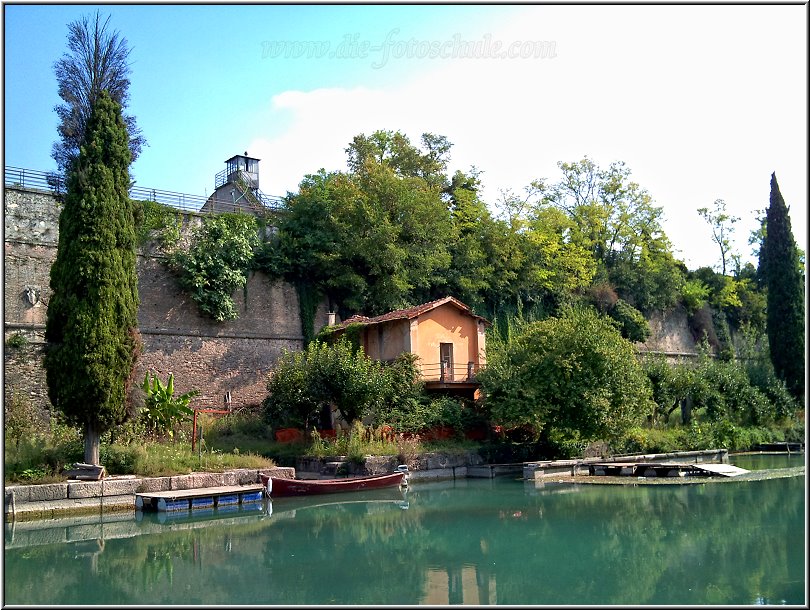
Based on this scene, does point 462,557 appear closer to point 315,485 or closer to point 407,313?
point 315,485

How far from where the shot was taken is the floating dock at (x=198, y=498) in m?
16.3

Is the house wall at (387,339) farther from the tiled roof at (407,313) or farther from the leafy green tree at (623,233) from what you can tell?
the leafy green tree at (623,233)

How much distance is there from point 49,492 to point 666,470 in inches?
657

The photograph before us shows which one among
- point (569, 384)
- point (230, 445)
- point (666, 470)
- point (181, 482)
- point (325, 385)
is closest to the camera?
point (181, 482)

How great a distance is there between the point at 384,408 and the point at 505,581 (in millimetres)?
14334

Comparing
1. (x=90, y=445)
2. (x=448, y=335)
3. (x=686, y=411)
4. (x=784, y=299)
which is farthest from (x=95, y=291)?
(x=784, y=299)

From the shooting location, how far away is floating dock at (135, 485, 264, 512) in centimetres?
1628

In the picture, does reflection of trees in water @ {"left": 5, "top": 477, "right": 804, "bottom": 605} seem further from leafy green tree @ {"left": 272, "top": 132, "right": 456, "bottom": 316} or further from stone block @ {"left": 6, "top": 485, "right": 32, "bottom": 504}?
leafy green tree @ {"left": 272, "top": 132, "right": 456, "bottom": 316}

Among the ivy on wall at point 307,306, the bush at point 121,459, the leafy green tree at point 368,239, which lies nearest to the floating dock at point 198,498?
the bush at point 121,459

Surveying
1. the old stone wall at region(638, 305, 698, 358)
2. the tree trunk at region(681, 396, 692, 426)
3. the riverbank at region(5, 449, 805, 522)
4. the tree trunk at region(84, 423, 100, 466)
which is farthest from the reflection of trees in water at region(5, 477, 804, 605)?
the old stone wall at region(638, 305, 698, 358)

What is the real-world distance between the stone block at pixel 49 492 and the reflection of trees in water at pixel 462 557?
3161 millimetres

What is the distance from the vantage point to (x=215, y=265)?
89.4 feet

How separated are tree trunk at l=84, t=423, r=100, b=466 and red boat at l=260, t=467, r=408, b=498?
4.11 metres

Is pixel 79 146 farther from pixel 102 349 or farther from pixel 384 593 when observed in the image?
pixel 384 593
